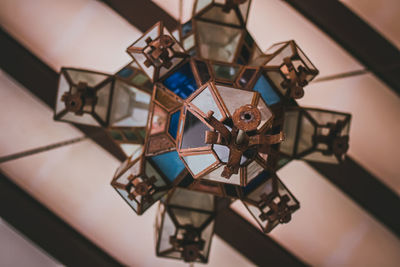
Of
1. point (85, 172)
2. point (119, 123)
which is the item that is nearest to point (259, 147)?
point (119, 123)

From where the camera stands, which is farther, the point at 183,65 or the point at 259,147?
the point at 183,65

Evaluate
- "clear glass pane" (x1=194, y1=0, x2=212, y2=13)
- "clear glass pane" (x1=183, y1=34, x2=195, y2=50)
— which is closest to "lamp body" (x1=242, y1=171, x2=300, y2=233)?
"clear glass pane" (x1=183, y1=34, x2=195, y2=50)

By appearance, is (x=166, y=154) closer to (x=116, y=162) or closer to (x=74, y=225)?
(x=116, y=162)

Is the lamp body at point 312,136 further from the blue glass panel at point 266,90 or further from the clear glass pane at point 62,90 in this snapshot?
the clear glass pane at point 62,90

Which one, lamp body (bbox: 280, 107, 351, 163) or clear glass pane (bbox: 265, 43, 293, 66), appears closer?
clear glass pane (bbox: 265, 43, 293, 66)

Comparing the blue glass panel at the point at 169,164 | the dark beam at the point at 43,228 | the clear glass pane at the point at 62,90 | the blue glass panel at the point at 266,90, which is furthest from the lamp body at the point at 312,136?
the dark beam at the point at 43,228

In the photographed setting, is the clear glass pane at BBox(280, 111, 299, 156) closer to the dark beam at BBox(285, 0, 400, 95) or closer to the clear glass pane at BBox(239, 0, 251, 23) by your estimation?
the clear glass pane at BBox(239, 0, 251, 23)

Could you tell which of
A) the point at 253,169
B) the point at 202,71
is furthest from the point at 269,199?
the point at 202,71

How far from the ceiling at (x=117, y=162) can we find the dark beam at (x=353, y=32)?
0.07 metres

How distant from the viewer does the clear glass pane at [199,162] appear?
3.19 ft

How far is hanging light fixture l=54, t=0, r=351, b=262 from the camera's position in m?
0.99

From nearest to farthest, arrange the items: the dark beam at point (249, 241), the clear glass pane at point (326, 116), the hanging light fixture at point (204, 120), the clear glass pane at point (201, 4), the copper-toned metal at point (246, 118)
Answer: the copper-toned metal at point (246, 118) → the hanging light fixture at point (204, 120) → the clear glass pane at point (201, 4) → the clear glass pane at point (326, 116) → the dark beam at point (249, 241)

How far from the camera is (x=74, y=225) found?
7.43 feet

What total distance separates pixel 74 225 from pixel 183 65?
1.67 meters
